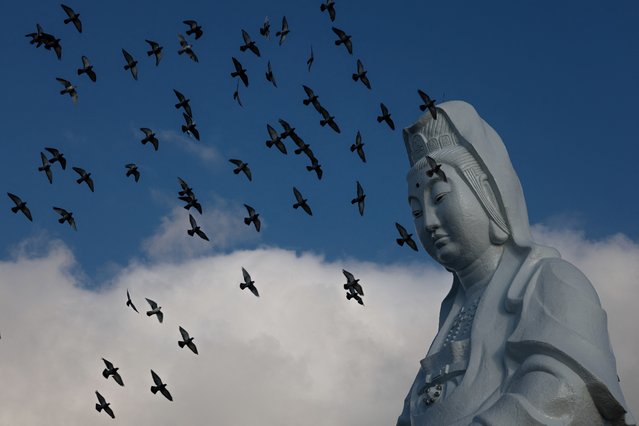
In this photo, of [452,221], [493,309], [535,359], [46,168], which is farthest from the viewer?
[46,168]

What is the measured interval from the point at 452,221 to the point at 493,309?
2.99ft

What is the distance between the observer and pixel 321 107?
11766 mm

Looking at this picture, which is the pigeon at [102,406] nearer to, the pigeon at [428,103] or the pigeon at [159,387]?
the pigeon at [159,387]

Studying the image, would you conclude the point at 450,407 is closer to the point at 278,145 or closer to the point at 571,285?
the point at 571,285

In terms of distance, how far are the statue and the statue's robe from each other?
1 centimetres

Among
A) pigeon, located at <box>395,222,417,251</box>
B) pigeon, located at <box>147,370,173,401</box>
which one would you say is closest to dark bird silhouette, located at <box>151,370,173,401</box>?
pigeon, located at <box>147,370,173,401</box>

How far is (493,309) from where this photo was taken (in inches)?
364

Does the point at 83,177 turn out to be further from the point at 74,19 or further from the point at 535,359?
the point at 535,359

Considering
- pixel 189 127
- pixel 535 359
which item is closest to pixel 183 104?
pixel 189 127

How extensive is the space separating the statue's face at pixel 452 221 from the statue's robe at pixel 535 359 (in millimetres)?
346

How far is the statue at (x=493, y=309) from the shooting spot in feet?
27.1

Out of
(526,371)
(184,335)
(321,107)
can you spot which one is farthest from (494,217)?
(184,335)

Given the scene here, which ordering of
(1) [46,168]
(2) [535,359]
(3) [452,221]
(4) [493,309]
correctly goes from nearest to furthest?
1. (2) [535,359]
2. (4) [493,309]
3. (3) [452,221]
4. (1) [46,168]

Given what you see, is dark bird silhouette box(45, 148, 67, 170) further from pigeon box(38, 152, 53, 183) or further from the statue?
the statue
